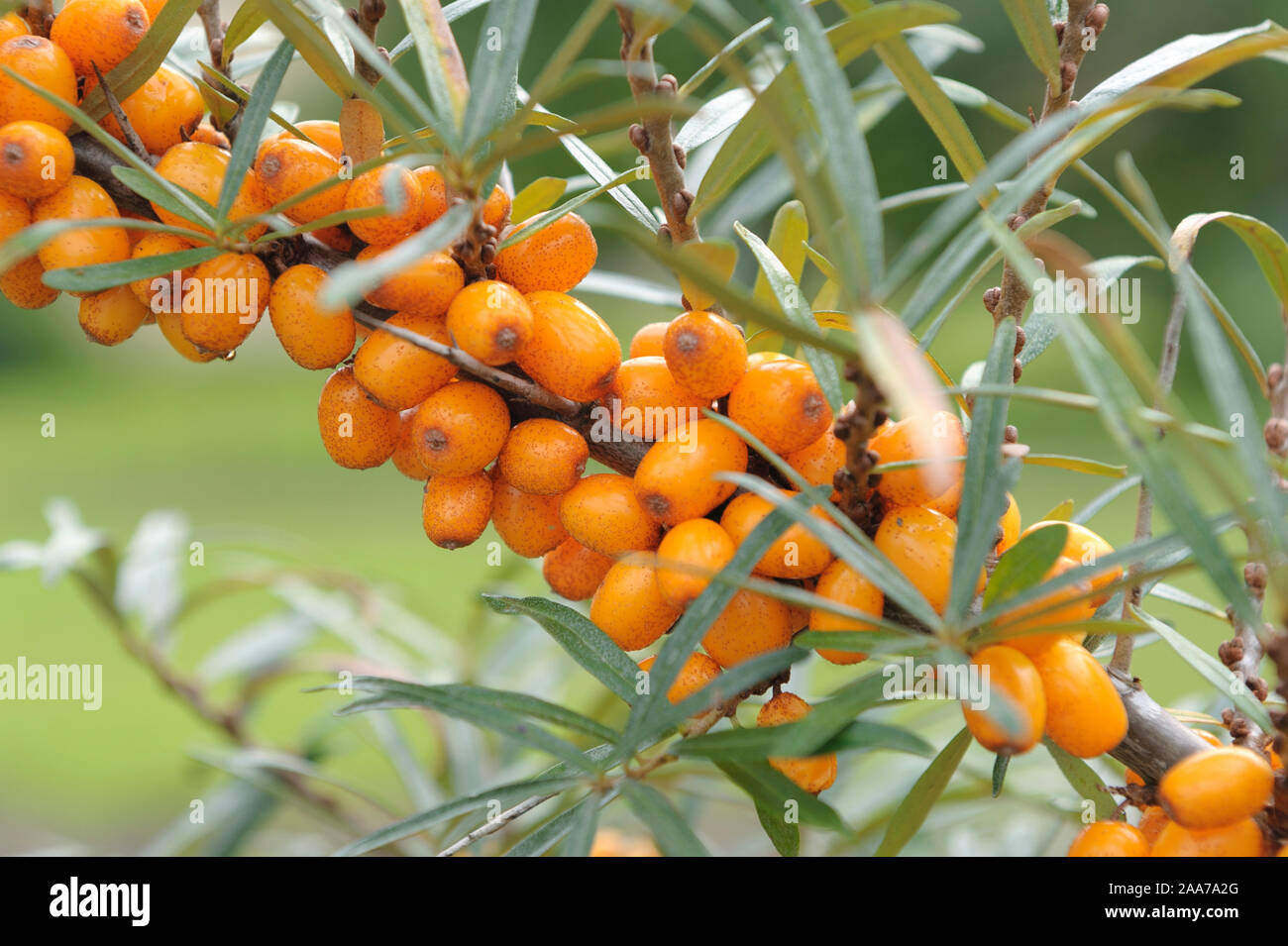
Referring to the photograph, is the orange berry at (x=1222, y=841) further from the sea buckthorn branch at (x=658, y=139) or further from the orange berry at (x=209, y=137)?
the orange berry at (x=209, y=137)

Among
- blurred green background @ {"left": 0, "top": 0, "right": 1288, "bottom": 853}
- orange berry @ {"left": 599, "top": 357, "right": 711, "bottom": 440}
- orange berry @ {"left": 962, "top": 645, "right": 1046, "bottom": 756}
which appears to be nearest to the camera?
orange berry @ {"left": 962, "top": 645, "right": 1046, "bottom": 756}

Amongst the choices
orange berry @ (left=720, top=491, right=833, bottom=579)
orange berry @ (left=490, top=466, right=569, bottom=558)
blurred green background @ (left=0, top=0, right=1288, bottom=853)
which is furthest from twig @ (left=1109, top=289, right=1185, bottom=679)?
blurred green background @ (left=0, top=0, right=1288, bottom=853)

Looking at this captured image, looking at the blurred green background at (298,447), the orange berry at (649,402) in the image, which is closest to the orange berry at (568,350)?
the orange berry at (649,402)

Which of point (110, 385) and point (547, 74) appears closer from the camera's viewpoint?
point (547, 74)

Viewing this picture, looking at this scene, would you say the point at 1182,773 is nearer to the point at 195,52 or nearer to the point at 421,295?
the point at 421,295

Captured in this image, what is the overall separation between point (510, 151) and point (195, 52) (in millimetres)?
274

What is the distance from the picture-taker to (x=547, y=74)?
299 millimetres

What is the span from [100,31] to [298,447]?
233 cm

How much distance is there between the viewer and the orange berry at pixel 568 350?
0.37m

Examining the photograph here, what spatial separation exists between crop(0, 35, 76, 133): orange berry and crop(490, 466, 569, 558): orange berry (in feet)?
0.75

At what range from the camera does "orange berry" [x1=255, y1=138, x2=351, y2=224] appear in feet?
1.23

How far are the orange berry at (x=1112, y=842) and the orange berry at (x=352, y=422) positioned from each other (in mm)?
307

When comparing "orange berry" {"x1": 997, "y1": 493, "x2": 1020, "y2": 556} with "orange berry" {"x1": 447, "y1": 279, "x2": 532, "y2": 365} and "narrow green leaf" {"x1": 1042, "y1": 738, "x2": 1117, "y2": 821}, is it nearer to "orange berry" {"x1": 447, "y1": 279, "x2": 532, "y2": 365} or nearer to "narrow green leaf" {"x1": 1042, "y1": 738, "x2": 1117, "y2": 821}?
"narrow green leaf" {"x1": 1042, "y1": 738, "x2": 1117, "y2": 821}
